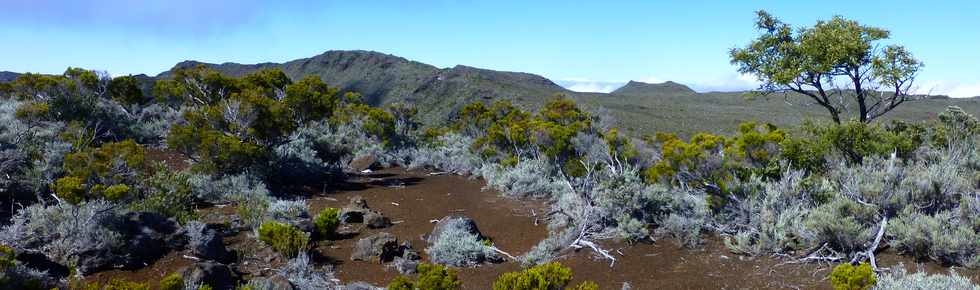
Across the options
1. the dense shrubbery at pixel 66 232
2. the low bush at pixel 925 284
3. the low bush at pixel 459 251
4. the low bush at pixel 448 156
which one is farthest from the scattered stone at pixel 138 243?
the low bush at pixel 448 156

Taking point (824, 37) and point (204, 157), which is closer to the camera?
point (204, 157)

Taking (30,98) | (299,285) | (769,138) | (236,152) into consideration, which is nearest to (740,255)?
(769,138)

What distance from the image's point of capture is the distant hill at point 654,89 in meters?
52.5

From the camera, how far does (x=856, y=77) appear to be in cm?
1193

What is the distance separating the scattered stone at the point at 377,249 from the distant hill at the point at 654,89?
1815 inches

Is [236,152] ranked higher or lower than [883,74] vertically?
lower

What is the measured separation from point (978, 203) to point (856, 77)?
591cm

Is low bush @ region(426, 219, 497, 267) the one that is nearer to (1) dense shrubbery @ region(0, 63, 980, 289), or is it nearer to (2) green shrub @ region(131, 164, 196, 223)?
(1) dense shrubbery @ region(0, 63, 980, 289)

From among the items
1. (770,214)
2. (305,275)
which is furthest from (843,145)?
(305,275)

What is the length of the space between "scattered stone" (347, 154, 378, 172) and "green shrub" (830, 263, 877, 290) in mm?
12036

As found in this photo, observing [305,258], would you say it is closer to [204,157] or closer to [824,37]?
[204,157]

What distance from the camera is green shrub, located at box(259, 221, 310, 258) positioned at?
22.3ft

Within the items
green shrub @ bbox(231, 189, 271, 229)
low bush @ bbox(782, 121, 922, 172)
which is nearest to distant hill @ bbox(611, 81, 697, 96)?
low bush @ bbox(782, 121, 922, 172)

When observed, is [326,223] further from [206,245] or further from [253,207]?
[206,245]
